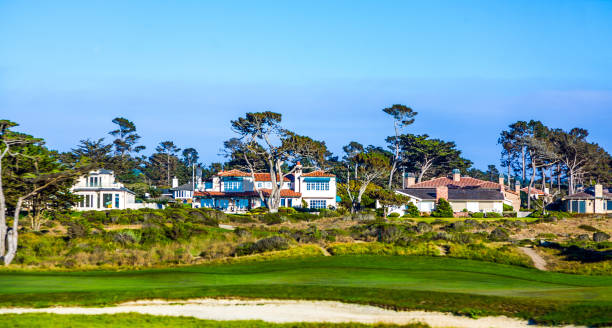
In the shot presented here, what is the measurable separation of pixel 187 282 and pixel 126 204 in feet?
157

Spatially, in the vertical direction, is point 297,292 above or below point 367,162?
below

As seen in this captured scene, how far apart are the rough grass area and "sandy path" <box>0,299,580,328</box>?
60cm

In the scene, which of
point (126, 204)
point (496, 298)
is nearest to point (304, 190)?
point (126, 204)

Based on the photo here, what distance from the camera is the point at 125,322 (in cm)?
1709

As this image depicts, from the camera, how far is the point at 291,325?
17.1 metres

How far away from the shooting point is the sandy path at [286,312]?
17.7 m

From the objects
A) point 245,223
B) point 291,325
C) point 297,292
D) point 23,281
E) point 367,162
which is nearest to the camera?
point 291,325

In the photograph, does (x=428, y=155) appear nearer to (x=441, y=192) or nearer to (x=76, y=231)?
(x=441, y=192)

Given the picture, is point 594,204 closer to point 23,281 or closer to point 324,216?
point 324,216

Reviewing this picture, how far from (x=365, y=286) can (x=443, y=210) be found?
157 feet

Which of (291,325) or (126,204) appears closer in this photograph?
(291,325)

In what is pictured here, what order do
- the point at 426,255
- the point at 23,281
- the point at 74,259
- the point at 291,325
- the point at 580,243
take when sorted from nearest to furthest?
the point at 291,325 < the point at 23,281 < the point at 74,259 < the point at 426,255 < the point at 580,243

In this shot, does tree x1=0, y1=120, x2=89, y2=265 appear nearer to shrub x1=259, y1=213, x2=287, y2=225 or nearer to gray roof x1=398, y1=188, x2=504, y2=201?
shrub x1=259, y1=213, x2=287, y2=225

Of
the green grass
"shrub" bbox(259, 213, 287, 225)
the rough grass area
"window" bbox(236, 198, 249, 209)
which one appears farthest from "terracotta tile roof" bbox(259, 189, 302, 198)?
the rough grass area
